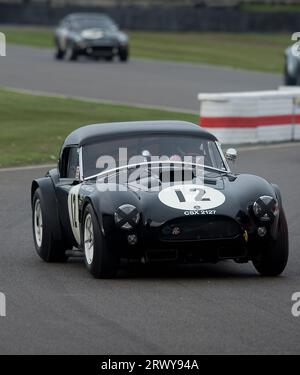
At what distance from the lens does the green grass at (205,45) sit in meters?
44.2

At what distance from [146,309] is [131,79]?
26607 millimetres

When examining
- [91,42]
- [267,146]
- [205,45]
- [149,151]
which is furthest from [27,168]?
[205,45]

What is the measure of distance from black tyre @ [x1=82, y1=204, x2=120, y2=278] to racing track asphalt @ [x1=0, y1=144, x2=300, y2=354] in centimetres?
8

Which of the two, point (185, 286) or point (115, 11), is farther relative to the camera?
point (115, 11)

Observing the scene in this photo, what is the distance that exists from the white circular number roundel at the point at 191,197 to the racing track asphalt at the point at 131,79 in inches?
710

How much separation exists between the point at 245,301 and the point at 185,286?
82 cm

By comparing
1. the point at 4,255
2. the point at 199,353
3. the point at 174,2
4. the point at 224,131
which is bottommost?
the point at 174,2

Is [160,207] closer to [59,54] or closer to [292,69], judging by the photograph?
[292,69]

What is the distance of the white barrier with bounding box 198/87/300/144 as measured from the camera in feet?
71.7

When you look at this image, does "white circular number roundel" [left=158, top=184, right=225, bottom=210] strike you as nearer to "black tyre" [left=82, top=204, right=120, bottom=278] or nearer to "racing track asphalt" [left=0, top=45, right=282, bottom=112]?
"black tyre" [left=82, top=204, right=120, bottom=278]

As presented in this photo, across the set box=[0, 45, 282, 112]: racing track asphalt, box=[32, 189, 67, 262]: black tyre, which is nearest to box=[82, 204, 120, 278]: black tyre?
box=[32, 189, 67, 262]: black tyre

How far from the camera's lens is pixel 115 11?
5778 cm

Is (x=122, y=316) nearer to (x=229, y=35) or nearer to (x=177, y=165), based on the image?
(x=177, y=165)
